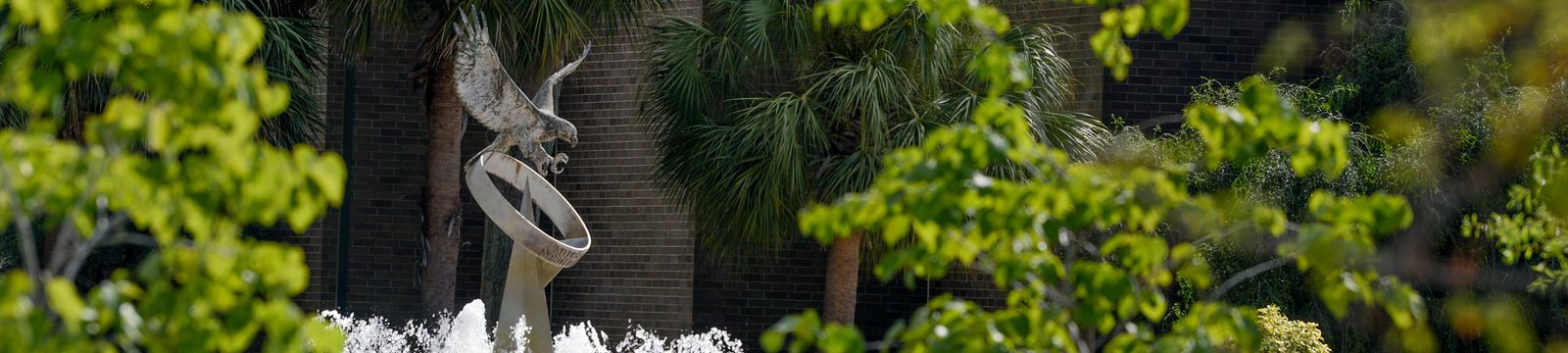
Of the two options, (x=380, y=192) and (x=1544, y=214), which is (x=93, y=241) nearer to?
(x=1544, y=214)

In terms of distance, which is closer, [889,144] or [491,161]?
[491,161]

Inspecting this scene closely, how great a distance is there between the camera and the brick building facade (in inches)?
464

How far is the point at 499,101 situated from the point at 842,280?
362 cm

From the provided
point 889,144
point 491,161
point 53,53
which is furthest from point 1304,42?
point 53,53

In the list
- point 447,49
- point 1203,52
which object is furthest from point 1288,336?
point 447,49

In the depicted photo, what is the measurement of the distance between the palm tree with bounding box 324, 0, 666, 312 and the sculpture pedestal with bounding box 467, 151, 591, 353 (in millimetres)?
2143

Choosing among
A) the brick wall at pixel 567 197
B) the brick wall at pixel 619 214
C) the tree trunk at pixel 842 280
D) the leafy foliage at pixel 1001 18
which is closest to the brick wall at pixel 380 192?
the brick wall at pixel 567 197

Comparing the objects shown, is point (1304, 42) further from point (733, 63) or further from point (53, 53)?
point (53, 53)

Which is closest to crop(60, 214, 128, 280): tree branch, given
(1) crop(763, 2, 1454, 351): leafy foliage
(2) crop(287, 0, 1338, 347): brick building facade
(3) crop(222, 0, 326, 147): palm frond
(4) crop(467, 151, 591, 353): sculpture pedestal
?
(1) crop(763, 2, 1454, 351): leafy foliage

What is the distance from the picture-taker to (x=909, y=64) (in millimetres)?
9305

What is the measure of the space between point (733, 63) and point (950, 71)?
1510 mm

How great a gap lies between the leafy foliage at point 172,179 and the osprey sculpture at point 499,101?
4.98 m

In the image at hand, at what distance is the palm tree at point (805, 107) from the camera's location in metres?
8.88

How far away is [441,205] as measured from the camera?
388 inches
